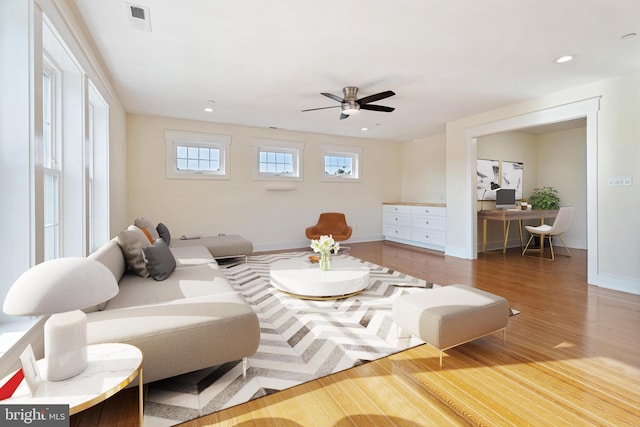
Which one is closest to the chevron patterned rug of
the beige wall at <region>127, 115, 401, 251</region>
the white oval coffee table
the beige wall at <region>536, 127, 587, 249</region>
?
the white oval coffee table

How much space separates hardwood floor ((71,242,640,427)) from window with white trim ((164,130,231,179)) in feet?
14.4

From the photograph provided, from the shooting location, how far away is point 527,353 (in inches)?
83.8

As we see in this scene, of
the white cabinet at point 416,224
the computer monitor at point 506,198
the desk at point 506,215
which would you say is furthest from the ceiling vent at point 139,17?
the computer monitor at point 506,198

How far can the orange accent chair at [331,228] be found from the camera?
580 cm

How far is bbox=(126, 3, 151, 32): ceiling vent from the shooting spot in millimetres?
2240

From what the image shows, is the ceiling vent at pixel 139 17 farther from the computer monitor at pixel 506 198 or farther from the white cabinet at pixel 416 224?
the computer monitor at pixel 506 198

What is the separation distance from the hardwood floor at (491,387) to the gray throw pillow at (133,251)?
1.19m

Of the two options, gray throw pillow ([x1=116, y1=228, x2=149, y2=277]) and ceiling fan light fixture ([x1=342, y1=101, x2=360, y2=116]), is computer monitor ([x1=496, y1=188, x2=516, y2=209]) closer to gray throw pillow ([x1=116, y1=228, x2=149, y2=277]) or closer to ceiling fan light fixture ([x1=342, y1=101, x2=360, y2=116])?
ceiling fan light fixture ([x1=342, y1=101, x2=360, y2=116])

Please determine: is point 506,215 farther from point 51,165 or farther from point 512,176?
point 51,165

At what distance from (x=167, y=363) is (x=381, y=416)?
1.13 metres

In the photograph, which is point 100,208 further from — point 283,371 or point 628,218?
point 628,218

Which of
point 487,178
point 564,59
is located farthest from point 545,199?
point 564,59

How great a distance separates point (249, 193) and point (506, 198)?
5241 mm

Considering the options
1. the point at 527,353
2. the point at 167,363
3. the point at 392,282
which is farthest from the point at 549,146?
the point at 167,363
